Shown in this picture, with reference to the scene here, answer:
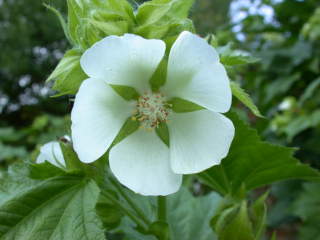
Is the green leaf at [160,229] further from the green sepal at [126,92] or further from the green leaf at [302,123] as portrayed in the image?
the green leaf at [302,123]

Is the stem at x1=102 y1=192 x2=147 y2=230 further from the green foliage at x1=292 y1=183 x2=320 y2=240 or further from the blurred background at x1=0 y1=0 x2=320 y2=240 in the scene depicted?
the green foliage at x1=292 y1=183 x2=320 y2=240

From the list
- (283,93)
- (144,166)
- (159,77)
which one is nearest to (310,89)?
(283,93)

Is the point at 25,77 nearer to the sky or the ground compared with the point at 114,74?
nearer to the ground

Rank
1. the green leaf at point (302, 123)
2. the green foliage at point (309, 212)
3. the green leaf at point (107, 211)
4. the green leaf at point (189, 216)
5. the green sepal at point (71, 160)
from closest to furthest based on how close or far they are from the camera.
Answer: the green sepal at point (71, 160) < the green leaf at point (107, 211) < the green leaf at point (189, 216) < the green foliage at point (309, 212) < the green leaf at point (302, 123)

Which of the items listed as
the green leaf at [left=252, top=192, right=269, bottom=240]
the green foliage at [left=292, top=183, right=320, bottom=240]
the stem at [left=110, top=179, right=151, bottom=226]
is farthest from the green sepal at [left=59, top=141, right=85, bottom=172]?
the green foliage at [left=292, top=183, right=320, bottom=240]

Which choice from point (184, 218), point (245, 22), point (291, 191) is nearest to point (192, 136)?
point (184, 218)

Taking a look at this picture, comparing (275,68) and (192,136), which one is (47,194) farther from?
(275,68)

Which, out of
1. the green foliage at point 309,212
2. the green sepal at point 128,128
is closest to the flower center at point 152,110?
the green sepal at point 128,128
